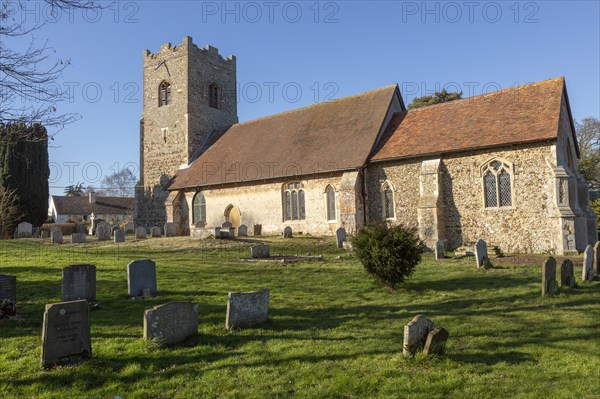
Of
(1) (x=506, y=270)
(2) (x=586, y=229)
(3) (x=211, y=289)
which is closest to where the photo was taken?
(3) (x=211, y=289)

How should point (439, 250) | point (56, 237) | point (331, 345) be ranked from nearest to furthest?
point (331, 345), point (439, 250), point (56, 237)

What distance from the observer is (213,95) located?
31.8 meters

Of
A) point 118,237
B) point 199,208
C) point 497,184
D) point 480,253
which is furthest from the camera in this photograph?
point 199,208

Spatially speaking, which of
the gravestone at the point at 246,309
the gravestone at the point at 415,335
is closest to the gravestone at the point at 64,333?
the gravestone at the point at 246,309

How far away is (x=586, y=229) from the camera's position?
16312 millimetres

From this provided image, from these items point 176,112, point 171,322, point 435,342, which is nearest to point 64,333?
point 171,322

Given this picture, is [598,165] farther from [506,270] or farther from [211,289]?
[211,289]

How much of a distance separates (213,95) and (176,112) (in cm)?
338

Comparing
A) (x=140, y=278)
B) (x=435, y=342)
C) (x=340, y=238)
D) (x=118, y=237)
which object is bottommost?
(x=435, y=342)

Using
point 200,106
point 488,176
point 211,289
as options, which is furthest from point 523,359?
point 200,106

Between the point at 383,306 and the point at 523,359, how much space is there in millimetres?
3208

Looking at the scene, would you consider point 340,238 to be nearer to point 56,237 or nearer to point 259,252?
point 259,252

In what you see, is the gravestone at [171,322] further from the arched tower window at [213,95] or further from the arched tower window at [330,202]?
the arched tower window at [213,95]

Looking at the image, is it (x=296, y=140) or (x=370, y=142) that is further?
(x=296, y=140)
